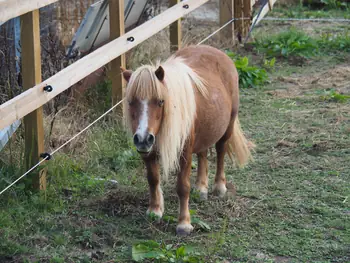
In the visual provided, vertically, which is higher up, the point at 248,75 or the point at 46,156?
the point at 46,156

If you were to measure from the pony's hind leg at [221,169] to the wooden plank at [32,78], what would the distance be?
52.1 inches

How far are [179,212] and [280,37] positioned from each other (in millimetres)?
5512

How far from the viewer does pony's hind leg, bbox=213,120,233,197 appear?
5.34 m

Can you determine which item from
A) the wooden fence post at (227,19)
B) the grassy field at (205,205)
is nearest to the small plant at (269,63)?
the wooden fence post at (227,19)

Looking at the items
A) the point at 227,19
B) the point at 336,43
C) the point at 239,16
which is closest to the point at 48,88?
the point at 227,19

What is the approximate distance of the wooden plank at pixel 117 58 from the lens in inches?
236

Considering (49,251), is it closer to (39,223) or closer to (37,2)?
(39,223)

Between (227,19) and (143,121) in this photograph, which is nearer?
(143,121)

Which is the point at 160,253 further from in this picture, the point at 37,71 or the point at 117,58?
the point at 117,58

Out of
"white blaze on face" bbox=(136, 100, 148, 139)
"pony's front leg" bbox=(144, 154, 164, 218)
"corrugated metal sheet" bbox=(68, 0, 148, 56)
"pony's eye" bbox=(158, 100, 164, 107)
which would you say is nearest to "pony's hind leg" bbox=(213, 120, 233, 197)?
"pony's front leg" bbox=(144, 154, 164, 218)

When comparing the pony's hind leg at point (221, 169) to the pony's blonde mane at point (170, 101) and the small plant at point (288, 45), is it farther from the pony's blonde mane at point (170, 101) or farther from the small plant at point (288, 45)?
the small plant at point (288, 45)

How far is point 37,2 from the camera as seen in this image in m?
4.63

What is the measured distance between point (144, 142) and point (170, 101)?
38 cm

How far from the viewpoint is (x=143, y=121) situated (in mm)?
4168
